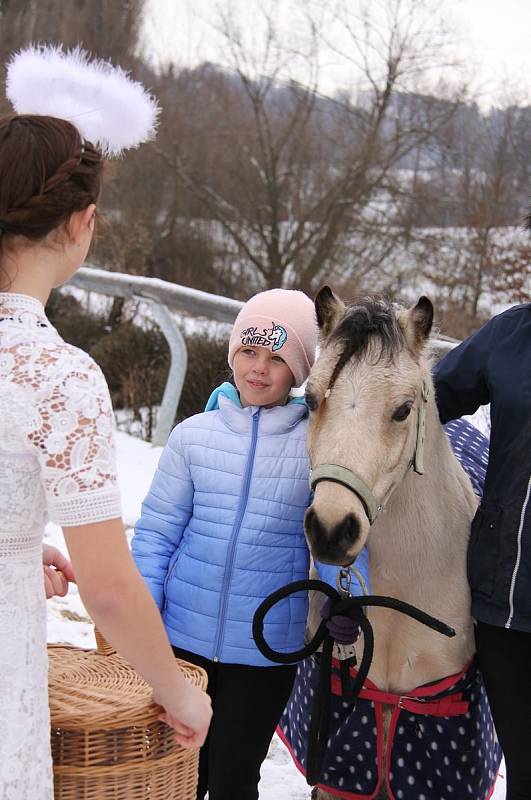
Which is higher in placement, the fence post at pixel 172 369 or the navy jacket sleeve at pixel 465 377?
the navy jacket sleeve at pixel 465 377

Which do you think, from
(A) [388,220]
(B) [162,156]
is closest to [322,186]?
(A) [388,220]

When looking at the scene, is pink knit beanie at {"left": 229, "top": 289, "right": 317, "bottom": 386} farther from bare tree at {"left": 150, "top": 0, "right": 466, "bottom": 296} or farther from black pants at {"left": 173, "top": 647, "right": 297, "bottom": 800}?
bare tree at {"left": 150, "top": 0, "right": 466, "bottom": 296}

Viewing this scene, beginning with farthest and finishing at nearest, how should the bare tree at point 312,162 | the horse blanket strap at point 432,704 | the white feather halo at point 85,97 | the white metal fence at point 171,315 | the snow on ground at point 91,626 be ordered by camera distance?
the bare tree at point 312,162 < the white metal fence at point 171,315 < the snow on ground at point 91,626 < the horse blanket strap at point 432,704 < the white feather halo at point 85,97

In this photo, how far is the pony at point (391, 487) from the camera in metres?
1.88

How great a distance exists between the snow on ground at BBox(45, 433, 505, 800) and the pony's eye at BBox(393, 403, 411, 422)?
1.64 m

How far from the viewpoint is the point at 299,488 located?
6.95 ft

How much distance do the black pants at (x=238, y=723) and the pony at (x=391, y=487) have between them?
0.30 meters

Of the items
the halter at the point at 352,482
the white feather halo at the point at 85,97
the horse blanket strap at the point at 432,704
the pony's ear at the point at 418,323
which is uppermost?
the white feather halo at the point at 85,97

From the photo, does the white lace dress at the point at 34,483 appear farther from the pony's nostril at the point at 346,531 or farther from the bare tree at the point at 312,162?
the bare tree at the point at 312,162

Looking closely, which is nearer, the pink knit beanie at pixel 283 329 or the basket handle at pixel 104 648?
the basket handle at pixel 104 648

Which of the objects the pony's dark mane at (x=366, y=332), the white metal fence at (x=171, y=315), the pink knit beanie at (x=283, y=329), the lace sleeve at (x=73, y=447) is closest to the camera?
the lace sleeve at (x=73, y=447)

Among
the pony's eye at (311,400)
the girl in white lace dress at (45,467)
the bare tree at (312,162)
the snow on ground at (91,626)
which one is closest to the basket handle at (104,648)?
the girl in white lace dress at (45,467)

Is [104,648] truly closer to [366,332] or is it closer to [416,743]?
[366,332]

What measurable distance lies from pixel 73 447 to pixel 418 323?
48.8 inches
